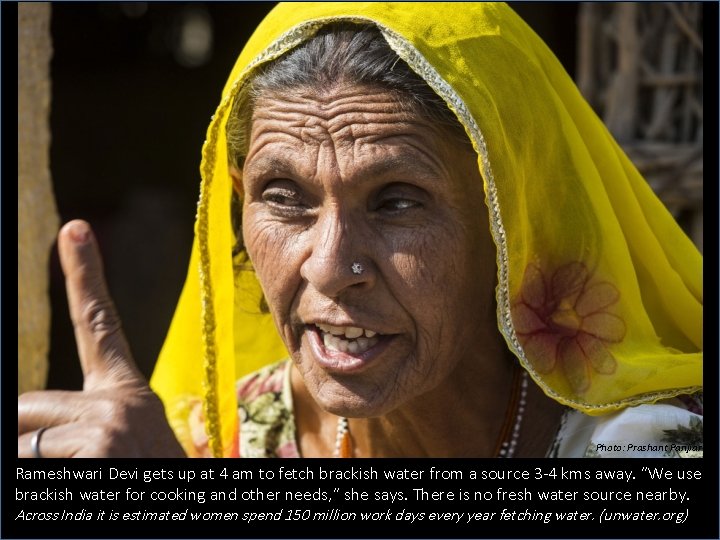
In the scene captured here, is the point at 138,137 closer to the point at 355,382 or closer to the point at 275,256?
the point at 275,256

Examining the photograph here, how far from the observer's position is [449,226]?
2166mm

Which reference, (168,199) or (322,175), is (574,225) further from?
(168,199)

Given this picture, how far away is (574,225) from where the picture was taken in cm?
227

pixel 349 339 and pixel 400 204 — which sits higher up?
pixel 400 204

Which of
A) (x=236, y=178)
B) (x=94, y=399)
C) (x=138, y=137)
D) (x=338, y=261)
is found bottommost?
(x=94, y=399)

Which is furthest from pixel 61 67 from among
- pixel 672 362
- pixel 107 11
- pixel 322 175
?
pixel 672 362

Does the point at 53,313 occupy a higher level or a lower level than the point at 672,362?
higher

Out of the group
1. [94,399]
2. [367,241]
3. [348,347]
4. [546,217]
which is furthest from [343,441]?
[94,399]

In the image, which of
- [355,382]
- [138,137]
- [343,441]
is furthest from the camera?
[138,137]

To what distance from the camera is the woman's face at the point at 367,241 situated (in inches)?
82.7

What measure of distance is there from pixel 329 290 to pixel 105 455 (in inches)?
24.3

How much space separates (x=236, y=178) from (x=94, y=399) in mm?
955

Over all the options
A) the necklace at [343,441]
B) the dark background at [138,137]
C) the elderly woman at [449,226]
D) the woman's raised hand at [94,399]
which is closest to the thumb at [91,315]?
the woman's raised hand at [94,399]

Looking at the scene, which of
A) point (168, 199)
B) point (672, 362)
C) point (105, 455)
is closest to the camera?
point (105, 455)
